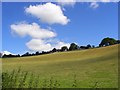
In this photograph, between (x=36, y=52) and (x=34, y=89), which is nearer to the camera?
(x=34, y=89)

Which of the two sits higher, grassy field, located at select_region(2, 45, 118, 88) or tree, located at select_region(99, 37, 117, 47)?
tree, located at select_region(99, 37, 117, 47)

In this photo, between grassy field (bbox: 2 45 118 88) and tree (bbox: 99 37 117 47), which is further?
tree (bbox: 99 37 117 47)

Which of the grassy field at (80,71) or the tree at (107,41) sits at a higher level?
the tree at (107,41)

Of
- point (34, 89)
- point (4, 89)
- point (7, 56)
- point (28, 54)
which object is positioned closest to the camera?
point (4, 89)

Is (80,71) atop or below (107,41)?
below

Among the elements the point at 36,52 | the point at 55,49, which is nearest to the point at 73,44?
the point at 55,49

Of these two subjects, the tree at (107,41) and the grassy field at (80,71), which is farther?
the tree at (107,41)

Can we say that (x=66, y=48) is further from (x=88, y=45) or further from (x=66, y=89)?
(x=66, y=89)

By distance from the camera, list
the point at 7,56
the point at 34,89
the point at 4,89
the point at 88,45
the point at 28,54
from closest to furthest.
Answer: the point at 4,89 < the point at 34,89 < the point at 7,56 < the point at 28,54 < the point at 88,45

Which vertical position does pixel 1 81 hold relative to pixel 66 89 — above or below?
above

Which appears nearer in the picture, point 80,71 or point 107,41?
point 80,71

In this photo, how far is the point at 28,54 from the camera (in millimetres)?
98562

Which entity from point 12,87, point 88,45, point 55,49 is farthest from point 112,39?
point 12,87

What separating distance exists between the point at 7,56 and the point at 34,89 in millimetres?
80593
